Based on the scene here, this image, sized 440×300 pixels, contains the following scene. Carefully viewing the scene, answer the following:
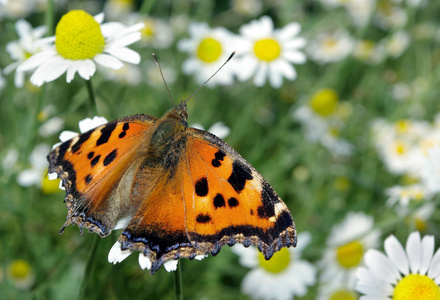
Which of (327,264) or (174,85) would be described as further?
(174,85)

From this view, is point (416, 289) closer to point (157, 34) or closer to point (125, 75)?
point (125, 75)

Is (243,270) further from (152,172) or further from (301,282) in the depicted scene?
(152,172)

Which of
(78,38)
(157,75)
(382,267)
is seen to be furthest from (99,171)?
(157,75)

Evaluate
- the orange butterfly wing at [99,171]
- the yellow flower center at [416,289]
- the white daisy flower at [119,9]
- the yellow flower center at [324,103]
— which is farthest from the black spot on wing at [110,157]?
the white daisy flower at [119,9]

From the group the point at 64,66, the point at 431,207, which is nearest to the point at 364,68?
the point at 431,207

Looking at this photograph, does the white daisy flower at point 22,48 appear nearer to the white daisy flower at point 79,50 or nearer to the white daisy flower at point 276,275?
the white daisy flower at point 79,50

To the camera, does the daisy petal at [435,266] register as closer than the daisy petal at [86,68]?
Yes

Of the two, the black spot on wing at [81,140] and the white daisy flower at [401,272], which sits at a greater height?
the black spot on wing at [81,140]
